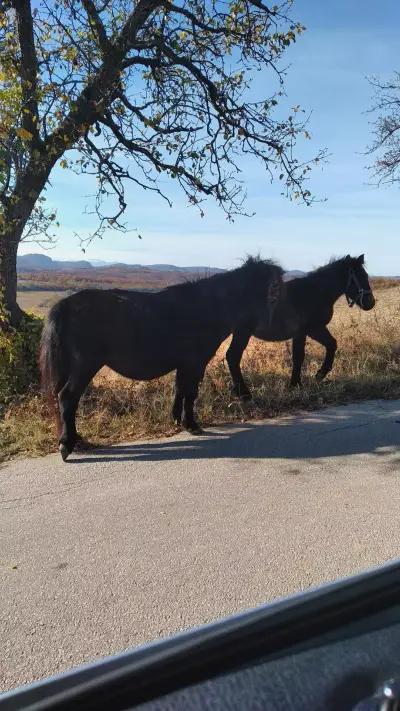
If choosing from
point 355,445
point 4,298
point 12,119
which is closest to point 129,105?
point 12,119

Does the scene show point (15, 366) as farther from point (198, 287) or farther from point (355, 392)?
point (355, 392)

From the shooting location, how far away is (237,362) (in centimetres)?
746

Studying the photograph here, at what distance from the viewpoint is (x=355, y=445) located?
5.43m

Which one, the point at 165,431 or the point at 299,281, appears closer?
the point at 165,431

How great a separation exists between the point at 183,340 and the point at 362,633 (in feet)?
15.5

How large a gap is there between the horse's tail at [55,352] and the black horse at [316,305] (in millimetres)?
3050

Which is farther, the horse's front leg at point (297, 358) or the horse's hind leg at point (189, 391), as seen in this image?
the horse's front leg at point (297, 358)

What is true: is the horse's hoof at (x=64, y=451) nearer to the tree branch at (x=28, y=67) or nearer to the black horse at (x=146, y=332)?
the black horse at (x=146, y=332)

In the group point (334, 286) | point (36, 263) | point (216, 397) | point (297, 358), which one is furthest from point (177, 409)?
point (36, 263)

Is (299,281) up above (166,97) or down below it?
below

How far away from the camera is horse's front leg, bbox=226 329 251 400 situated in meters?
7.24

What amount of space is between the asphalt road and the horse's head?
3272 millimetres

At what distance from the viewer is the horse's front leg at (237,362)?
23.8 ft

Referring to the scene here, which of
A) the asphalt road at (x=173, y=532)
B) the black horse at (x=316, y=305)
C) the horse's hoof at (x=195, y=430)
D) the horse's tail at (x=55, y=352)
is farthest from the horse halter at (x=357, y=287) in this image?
the horse's tail at (x=55, y=352)
